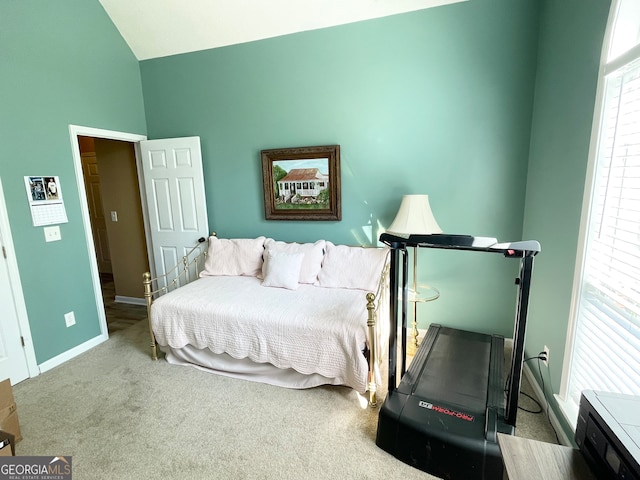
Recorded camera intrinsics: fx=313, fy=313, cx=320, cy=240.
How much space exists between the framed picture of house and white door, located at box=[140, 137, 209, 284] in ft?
2.57

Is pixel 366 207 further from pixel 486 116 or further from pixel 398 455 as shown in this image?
pixel 398 455

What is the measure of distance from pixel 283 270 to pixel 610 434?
2304 millimetres

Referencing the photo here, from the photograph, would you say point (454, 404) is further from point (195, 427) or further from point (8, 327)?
point (8, 327)

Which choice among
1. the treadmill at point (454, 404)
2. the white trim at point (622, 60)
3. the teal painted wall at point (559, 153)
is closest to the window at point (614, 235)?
the white trim at point (622, 60)

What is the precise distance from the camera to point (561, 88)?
1.99 metres

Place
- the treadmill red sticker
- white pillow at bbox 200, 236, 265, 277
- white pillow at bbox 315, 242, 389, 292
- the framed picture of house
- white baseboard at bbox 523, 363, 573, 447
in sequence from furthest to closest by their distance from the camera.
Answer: white pillow at bbox 200, 236, 265, 277
the framed picture of house
white pillow at bbox 315, 242, 389, 292
white baseboard at bbox 523, 363, 573, 447
the treadmill red sticker

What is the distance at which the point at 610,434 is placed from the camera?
0.84 m

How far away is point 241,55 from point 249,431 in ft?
10.7

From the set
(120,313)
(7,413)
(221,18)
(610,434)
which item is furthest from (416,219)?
(120,313)

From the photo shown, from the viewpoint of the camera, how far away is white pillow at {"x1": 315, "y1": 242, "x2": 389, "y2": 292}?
276 cm

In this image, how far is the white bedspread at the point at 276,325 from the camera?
2.11 metres

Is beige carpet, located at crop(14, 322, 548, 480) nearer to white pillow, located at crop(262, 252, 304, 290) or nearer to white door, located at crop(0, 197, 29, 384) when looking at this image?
white door, located at crop(0, 197, 29, 384)

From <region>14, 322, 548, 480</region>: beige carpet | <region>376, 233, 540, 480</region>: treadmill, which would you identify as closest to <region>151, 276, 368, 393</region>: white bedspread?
<region>14, 322, 548, 480</region>: beige carpet

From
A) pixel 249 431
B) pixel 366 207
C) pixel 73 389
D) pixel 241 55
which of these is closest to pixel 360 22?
pixel 241 55
